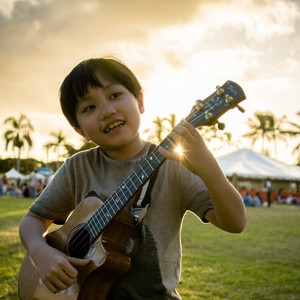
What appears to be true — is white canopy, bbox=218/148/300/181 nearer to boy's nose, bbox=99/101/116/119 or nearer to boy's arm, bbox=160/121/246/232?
boy's nose, bbox=99/101/116/119

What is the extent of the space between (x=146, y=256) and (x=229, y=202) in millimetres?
601

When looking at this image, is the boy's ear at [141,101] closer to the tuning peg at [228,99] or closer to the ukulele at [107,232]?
the ukulele at [107,232]

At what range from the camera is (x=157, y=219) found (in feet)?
6.66

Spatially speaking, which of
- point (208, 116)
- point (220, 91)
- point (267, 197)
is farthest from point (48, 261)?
point (267, 197)

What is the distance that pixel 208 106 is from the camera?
5.42 ft

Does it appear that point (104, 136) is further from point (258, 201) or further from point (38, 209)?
point (258, 201)

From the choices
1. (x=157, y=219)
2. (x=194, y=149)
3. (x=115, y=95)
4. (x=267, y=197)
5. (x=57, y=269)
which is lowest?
(x=267, y=197)

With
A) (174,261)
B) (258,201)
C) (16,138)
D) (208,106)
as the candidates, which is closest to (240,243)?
(174,261)

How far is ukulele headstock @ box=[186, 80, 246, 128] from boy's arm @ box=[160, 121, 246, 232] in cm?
6

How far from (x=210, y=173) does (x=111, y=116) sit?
712 millimetres

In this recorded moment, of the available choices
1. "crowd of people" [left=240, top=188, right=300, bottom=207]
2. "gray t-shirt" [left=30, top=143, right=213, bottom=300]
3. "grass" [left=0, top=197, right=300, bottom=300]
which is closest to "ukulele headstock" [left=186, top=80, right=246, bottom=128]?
"gray t-shirt" [left=30, top=143, right=213, bottom=300]

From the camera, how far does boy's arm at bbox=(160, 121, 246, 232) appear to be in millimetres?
1607

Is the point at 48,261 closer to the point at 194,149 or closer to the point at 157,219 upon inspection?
the point at 157,219

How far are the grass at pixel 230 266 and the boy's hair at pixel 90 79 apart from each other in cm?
250
